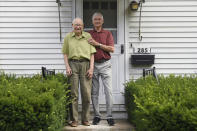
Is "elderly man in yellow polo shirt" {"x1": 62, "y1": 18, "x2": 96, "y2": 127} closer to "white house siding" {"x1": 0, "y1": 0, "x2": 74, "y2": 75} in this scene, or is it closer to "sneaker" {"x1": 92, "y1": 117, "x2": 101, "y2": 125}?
"sneaker" {"x1": 92, "y1": 117, "x2": 101, "y2": 125}

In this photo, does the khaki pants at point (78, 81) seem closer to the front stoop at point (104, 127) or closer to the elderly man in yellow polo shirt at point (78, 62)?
the elderly man in yellow polo shirt at point (78, 62)

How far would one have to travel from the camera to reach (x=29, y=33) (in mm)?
6359

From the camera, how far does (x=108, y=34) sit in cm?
518

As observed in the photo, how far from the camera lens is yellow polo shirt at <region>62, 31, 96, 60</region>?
15.9 ft

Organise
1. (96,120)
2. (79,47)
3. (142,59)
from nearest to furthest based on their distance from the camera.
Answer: (79,47), (96,120), (142,59)

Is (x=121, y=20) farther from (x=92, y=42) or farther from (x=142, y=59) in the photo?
(x=92, y=42)

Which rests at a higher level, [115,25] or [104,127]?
[115,25]

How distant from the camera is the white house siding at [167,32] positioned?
637 centimetres

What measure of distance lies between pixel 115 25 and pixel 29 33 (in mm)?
1734

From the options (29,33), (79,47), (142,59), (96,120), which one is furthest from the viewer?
(29,33)

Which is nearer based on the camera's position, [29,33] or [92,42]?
[92,42]

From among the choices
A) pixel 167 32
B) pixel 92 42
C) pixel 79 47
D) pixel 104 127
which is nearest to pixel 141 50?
pixel 167 32

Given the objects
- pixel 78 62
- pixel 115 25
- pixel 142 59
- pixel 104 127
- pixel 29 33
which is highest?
pixel 115 25

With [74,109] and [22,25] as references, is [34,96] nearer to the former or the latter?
[74,109]
